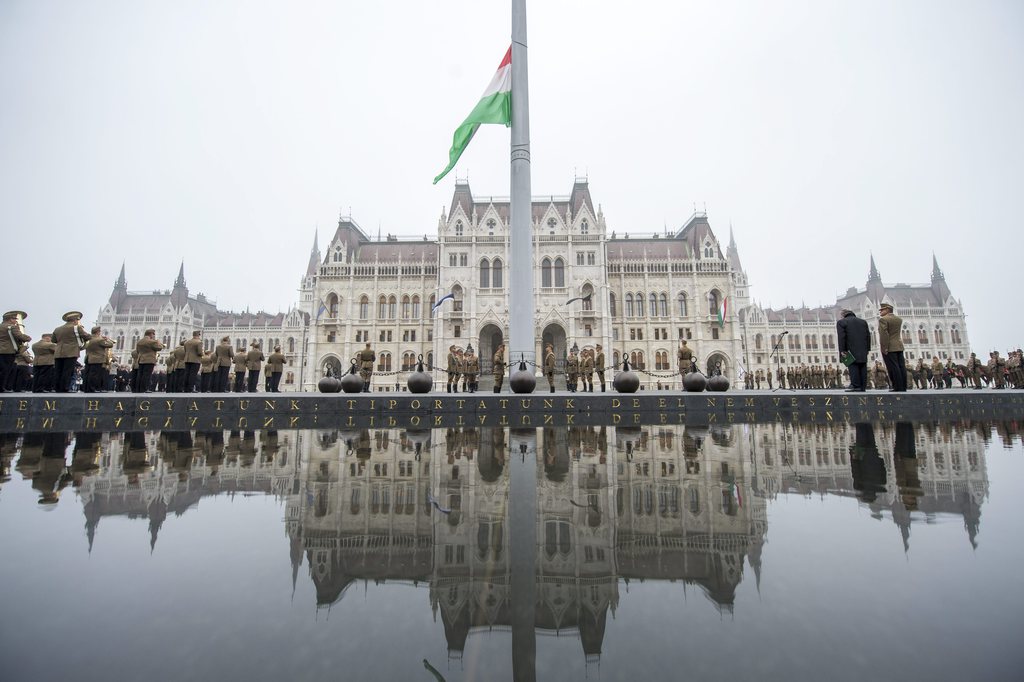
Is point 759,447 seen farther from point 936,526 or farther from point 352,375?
point 352,375

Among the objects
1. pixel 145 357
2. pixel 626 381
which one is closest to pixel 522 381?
pixel 626 381

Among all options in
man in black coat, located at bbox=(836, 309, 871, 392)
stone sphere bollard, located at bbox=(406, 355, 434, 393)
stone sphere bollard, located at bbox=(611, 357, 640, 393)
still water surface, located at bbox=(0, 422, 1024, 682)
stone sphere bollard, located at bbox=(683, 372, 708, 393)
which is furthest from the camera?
stone sphere bollard, located at bbox=(683, 372, 708, 393)

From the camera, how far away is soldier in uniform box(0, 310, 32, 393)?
1027 cm

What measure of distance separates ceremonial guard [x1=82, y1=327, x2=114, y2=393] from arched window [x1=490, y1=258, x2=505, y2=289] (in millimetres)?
29014

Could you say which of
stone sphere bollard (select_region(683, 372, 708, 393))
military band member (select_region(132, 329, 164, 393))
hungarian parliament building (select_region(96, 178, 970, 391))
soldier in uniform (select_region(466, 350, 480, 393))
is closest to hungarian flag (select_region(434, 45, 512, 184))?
soldier in uniform (select_region(466, 350, 480, 393))

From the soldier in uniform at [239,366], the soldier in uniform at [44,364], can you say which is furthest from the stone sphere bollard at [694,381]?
the soldier in uniform at [44,364]

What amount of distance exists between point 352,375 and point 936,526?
11036 millimetres

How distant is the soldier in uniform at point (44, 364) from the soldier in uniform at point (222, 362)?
333 cm

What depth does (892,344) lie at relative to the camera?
9.90 meters

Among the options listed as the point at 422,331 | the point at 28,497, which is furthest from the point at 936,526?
the point at 422,331

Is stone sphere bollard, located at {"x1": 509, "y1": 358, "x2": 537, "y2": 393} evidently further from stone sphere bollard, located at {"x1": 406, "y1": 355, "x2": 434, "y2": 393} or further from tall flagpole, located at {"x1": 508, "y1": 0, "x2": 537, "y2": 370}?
tall flagpole, located at {"x1": 508, "y1": 0, "x2": 537, "y2": 370}

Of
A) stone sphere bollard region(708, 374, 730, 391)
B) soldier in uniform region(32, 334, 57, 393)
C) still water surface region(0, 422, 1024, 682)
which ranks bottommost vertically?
still water surface region(0, 422, 1024, 682)

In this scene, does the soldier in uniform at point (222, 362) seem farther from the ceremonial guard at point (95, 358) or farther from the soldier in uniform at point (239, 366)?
the ceremonial guard at point (95, 358)

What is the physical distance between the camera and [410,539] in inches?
79.8
